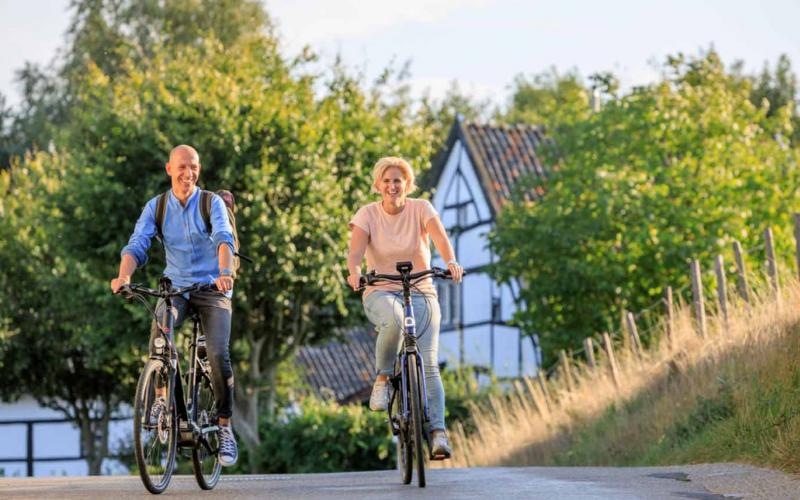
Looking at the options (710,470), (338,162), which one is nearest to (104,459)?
(338,162)

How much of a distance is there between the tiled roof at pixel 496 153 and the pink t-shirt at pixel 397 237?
2952 centimetres

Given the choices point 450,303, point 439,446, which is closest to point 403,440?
point 439,446

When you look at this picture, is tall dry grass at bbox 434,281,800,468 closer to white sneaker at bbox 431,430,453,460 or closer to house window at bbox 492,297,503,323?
white sneaker at bbox 431,430,453,460

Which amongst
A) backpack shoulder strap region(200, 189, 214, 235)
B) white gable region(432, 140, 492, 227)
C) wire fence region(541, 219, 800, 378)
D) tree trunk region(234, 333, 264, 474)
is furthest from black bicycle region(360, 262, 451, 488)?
white gable region(432, 140, 492, 227)

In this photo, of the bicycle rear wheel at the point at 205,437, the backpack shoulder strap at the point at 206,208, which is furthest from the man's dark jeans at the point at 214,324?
the backpack shoulder strap at the point at 206,208

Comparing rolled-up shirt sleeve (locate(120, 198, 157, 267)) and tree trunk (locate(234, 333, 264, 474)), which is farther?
tree trunk (locate(234, 333, 264, 474))

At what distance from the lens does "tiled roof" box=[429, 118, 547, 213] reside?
40281 mm

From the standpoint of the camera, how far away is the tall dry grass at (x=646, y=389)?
45.6 ft

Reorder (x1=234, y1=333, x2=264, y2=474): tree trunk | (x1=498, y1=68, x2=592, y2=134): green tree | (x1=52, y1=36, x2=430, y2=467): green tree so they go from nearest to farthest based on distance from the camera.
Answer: (x1=52, y1=36, x2=430, y2=467): green tree, (x1=234, y1=333, x2=264, y2=474): tree trunk, (x1=498, y1=68, x2=592, y2=134): green tree

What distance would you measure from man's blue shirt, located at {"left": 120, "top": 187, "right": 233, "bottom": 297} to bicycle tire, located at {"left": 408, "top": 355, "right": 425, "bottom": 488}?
128 cm

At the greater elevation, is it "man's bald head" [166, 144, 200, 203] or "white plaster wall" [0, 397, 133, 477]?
"man's bald head" [166, 144, 200, 203]

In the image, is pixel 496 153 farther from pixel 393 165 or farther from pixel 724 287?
pixel 393 165

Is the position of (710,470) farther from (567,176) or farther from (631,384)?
(567,176)

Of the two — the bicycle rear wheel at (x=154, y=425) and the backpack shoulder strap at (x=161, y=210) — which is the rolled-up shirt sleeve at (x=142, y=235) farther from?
the bicycle rear wheel at (x=154, y=425)
